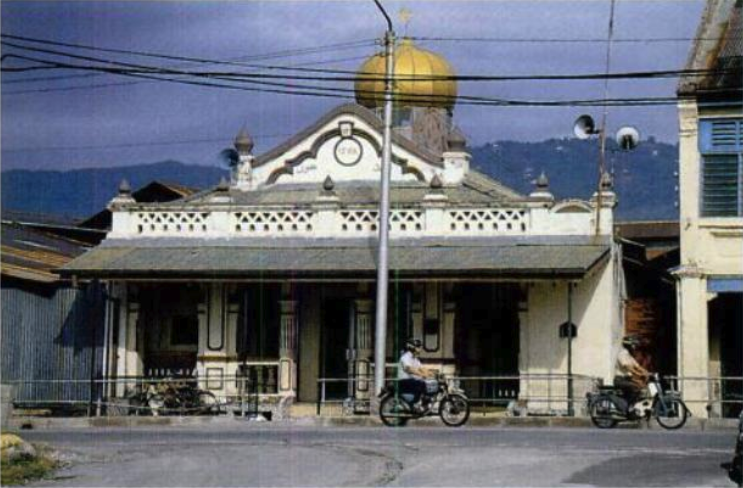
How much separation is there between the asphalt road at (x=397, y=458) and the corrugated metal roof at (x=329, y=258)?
19.4ft

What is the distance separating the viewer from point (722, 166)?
89.8 ft

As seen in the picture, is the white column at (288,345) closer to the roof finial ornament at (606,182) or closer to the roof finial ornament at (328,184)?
the roof finial ornament at (328,184)

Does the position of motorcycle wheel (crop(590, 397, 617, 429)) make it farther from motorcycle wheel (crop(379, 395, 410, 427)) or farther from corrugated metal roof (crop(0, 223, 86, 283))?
corrugated metal roof (crop(0, 223, 86, 283))

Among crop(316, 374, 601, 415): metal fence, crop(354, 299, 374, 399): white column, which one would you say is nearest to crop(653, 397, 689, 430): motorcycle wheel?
crop(316, 374, 601, 415): metal fence

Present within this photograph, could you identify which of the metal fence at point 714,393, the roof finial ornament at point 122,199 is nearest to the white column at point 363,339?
the roof finial ornament at point 122,199

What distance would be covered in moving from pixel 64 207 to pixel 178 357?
4.79 metres

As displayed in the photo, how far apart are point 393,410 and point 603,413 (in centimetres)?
326

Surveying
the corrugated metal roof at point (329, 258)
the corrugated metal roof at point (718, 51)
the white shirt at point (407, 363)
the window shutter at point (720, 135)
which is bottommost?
the white shirt at point (407, 363)

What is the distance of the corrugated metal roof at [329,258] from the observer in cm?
2772

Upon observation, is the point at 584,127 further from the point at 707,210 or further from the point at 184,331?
the point at 184,331

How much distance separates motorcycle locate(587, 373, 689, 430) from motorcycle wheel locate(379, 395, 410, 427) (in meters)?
2.91

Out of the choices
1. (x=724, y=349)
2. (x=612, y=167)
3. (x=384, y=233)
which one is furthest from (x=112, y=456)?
(x=612, y=167)

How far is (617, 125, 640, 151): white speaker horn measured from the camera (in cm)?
2888

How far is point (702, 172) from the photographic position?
90.2 ft
